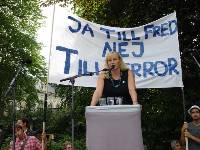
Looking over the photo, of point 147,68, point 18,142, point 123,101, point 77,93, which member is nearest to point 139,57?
point 147,68

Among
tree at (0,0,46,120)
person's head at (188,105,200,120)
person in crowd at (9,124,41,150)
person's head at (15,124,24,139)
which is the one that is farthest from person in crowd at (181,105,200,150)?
tree at (0,0,46,120)

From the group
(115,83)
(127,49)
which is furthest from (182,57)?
(115,83)

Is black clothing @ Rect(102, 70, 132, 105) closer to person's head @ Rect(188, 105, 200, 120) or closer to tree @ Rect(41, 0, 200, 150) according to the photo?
person's head @ Rect(188, 105, 200, 120)

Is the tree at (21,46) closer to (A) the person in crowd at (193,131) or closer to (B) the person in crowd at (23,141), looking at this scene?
(B) the person in crowd at (23,141)

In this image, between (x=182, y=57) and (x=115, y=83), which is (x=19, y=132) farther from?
(x=182, y=57)

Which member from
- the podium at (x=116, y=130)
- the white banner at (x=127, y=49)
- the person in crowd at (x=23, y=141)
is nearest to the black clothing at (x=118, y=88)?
the podium at (x=116, y=130)

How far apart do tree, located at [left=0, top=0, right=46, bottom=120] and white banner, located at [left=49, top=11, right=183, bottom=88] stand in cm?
2180

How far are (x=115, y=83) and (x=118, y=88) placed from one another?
0.08m

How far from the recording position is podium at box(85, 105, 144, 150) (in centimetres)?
394

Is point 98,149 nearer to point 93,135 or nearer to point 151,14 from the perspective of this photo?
point 93,135

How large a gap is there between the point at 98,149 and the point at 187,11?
25.9 feet

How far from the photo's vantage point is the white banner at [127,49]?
7.66m

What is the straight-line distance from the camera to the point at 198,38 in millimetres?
11086

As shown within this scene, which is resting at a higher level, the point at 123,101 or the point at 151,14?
the point at 151,14
